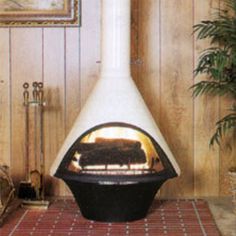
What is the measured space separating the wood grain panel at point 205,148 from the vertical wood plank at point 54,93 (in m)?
0.77

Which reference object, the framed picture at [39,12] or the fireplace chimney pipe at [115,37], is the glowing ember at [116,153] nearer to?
the fireplace chimney pipe at [115,37]

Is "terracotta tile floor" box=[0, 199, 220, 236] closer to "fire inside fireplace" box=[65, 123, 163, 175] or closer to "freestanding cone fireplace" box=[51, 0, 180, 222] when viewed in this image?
"freestanding cone fireplace" box=[51, 0, 180, 222]

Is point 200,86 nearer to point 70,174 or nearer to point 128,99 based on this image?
point 128,99

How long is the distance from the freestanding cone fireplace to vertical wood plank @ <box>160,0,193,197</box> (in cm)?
40

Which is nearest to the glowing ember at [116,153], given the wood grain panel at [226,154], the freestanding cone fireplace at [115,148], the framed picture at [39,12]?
the freestanding cone fireplace at [115,148]

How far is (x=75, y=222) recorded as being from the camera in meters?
2.66

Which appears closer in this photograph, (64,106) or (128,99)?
(128,99)

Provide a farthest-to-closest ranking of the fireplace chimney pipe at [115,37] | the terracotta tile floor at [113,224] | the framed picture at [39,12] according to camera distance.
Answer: the framed picture at [39,12]
the fireplace chimney pipe at [115,37]
the terracotta tile floor at [113,224]

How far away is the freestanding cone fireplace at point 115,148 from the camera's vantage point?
103 inches

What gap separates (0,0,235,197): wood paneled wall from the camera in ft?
10.2

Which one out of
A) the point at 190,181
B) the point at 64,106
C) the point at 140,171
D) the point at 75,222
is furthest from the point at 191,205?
the point at 64,106

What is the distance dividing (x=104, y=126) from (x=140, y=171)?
28 centimetres

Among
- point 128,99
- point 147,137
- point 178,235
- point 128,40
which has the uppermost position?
point 128,40

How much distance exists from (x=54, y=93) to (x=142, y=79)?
512 mm
